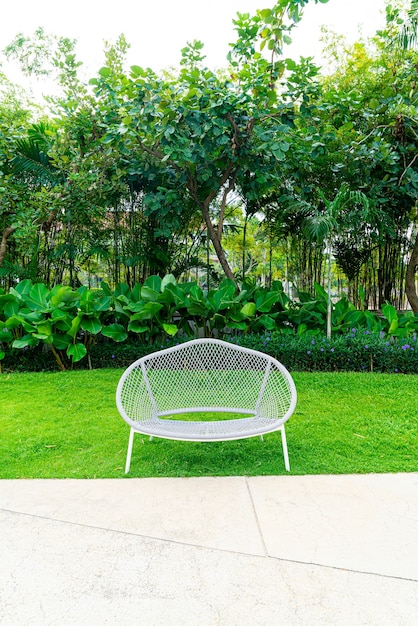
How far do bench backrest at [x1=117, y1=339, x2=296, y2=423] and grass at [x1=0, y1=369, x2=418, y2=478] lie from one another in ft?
0.87

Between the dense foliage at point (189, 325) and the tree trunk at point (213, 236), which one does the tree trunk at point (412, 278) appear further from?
the tree trunk at point (213, 236)

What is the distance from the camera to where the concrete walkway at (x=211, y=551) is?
1.42m

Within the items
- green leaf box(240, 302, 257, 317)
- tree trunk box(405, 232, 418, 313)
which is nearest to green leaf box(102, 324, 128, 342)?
green leaf box(240, 302, 257, 317)

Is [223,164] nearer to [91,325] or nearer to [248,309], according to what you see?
[248,309]

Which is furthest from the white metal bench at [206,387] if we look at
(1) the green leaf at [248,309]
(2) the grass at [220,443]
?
(1) the green leaf at [248,309]

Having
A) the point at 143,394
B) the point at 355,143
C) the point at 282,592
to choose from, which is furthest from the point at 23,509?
the point at 355,143

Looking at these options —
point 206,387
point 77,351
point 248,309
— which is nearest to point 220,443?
point 206,387

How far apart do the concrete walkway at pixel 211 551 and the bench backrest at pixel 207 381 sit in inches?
21.2

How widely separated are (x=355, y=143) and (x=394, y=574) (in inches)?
189

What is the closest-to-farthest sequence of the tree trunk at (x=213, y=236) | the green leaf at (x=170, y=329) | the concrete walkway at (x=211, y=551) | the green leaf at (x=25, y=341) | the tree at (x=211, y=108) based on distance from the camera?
the concrete walkway at (x=211, y=551) → the tree at (x=211, y=108) → the green leaf at (x=25, y=341) → the green leaf at (x=170, y=329) → the tree trunk at (x=213, y=236)

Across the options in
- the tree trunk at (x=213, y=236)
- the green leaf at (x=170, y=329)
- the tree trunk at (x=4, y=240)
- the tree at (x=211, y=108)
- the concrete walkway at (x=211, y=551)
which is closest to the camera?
the concrete walkway at (x=211, y=551)

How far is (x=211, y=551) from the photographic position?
175 cm

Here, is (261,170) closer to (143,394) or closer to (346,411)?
(346,411)

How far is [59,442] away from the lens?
302 centimetres
